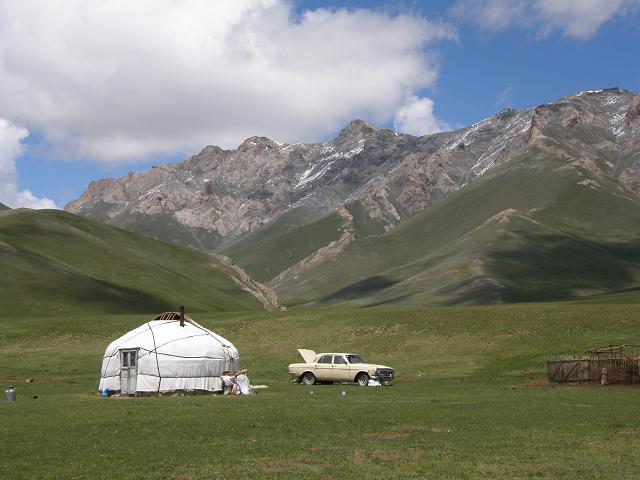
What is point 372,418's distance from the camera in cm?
2798

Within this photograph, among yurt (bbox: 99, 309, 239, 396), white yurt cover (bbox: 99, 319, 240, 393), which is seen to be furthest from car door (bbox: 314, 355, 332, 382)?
yurt (bbox: 99, 309, 239, 396)

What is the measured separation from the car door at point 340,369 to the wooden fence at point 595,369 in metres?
11.9

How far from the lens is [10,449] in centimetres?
2097

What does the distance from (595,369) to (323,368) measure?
623 inches

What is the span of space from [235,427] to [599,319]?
45598 mm

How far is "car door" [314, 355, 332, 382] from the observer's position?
47938mm

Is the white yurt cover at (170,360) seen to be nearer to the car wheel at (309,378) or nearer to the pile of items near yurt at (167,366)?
the pile of items near yurt at (167,366)

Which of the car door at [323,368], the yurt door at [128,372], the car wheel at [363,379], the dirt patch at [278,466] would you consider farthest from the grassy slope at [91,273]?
the dirt patch at [278,466]

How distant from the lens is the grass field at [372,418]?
18.6 m

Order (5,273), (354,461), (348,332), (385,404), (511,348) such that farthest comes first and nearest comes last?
(5,273)
(348,332)
(511,348)
(385,404)
(354,461)

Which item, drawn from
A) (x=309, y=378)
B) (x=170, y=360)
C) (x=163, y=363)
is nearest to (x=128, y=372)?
(x=163, y=363)

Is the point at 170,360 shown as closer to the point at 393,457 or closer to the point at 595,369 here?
the point at 595,369

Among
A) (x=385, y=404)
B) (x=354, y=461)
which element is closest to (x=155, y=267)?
(x=385, y=404)

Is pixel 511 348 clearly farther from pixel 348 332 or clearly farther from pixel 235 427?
pixel 235 427
